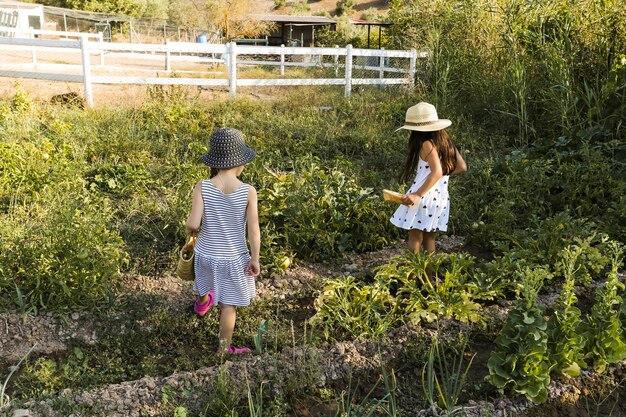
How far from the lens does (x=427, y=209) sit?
405cm

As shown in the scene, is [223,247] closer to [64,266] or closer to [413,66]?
[64,266]

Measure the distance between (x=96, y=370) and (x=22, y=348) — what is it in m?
0.50

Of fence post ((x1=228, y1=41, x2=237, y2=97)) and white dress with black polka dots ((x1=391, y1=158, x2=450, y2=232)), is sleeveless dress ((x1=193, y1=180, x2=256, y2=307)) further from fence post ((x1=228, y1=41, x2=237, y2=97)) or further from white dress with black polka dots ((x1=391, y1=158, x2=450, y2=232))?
fence post ((x1=228, y1=41, x2=237, y2=97))

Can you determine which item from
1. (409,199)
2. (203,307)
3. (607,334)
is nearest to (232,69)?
(409,199)

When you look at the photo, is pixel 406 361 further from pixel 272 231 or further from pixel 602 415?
pixel 272 231

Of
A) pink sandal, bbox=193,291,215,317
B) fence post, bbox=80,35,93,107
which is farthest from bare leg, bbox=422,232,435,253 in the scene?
fence post, bbox=80,35,93,107

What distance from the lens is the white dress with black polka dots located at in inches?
159

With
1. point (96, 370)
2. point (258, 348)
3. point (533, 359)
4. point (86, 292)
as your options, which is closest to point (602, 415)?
point (533, 359)

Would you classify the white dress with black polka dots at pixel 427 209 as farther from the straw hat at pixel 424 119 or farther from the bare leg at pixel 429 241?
the straw hat at pixel 424 119

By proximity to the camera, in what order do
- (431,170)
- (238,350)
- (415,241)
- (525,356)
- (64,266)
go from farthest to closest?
1. (415,241)
2. (431,170)
3. (64,266)
4. (238,350)
5. (525,356)

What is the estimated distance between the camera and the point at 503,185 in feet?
19.1

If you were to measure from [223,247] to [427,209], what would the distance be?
1.45 metres

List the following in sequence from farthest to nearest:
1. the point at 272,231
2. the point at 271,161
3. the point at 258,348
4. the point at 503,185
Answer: the point at 271,161 < the point at 503,185 < the point at 272,231 < the point at 258,348

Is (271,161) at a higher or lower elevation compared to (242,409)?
higher
